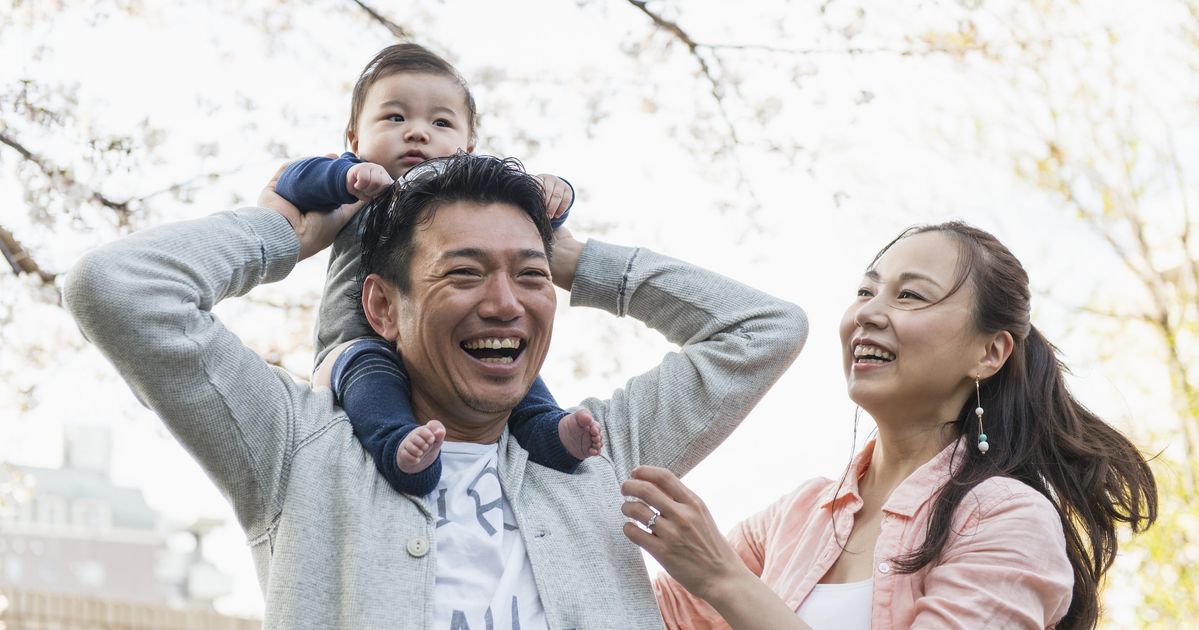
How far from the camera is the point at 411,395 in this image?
84.4 inches

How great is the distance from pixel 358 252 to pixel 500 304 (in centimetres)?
51

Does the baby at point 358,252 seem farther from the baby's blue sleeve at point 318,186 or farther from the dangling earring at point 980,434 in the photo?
the dangling earring at point 980,434

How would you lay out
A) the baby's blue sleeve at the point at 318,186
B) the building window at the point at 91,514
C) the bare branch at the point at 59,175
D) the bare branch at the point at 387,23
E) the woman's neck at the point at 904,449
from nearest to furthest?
1. the baby's blue sleeve at the point at 318,186
2. the woman's neck at the point at 904,449
3. the bare branch at the point at 59,175
4. the bare branch at the point at 387,23
5. the building window at the point at 91,514

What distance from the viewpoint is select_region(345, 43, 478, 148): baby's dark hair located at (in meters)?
2.68

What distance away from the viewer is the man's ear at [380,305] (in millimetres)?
2158

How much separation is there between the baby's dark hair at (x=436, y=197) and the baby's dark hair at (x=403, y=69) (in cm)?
54

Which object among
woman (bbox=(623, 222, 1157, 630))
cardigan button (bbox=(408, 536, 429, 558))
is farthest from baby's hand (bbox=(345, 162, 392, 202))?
woman (bbox=(623, 222, 1157, 630))

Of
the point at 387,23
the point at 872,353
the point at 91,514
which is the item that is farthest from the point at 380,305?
the point at 91,514

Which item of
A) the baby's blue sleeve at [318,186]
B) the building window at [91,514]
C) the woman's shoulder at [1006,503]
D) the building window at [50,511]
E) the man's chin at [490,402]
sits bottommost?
the building window at [91,514]

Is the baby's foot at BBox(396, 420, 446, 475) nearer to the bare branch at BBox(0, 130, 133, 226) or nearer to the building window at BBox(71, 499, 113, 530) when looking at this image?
the bare branch at BBox(0, 130, 133, 226)

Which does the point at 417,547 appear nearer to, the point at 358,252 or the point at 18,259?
the point at 358,252

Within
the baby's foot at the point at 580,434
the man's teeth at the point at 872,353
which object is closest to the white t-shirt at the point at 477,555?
the baby's foot at the point at 580,434

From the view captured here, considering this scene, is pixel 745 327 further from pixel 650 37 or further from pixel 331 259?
pixel 650 37

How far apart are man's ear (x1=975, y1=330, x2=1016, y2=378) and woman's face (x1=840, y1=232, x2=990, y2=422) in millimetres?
17
